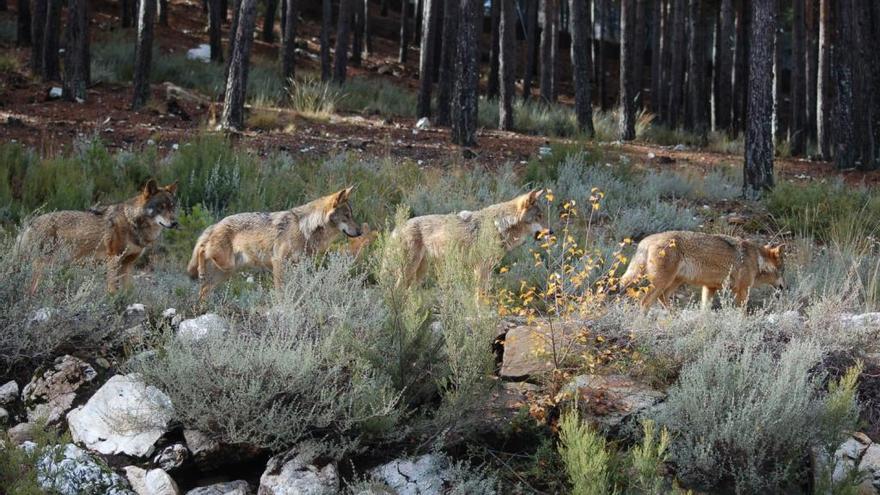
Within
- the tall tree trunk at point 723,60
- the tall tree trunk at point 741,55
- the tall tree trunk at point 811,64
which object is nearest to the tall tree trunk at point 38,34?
the tall tree trunk at point 741,55

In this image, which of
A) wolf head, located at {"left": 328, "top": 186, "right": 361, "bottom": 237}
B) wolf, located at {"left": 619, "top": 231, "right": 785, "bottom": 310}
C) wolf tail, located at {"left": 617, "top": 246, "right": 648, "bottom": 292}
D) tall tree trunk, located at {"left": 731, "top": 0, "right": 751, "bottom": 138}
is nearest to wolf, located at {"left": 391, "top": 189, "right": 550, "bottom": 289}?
wolf head, located at {"left": 328, "top": 186, "right": 361, "bottom": 237}

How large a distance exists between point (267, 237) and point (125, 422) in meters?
3.09

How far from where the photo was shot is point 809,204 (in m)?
14.4

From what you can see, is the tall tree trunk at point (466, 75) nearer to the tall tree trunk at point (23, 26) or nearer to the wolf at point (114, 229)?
the wolf at point (114, 229)

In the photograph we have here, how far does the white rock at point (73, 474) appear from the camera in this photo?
5.92 meters

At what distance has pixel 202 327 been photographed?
7.46 meters

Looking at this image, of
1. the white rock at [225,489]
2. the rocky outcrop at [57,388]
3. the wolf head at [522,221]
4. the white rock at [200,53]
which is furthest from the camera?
the white rock at [200,53]

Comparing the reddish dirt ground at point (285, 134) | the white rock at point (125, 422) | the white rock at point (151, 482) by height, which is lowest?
the white rock at point (151, 482)

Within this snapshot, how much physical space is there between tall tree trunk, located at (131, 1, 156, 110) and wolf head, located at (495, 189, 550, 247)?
43.1 ft

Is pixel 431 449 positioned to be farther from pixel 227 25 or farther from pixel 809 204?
pixel 227 25

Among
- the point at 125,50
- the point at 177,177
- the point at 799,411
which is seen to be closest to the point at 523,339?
Answer: the point at 799,411

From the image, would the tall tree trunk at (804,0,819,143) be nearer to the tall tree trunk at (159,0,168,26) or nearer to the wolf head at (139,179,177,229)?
the tall tree trunk at (159,0,168,26)

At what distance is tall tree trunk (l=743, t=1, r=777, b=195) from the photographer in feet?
48.2

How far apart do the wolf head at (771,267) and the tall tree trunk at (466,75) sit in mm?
9356
